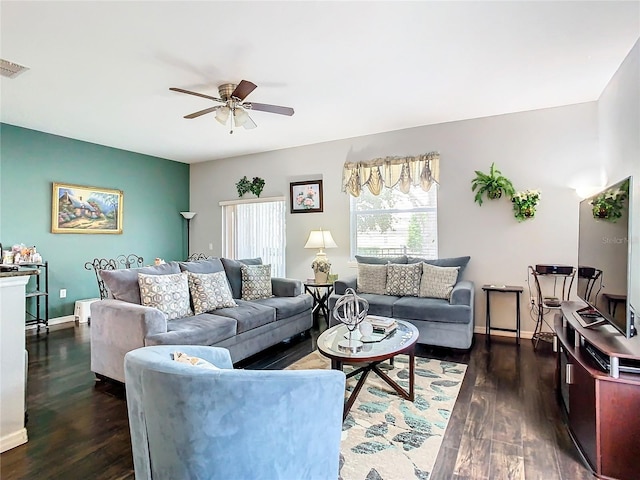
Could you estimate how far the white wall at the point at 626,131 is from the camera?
8.54ft

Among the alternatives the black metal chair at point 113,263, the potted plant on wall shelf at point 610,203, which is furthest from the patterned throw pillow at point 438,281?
the black metal chair at point 113,263

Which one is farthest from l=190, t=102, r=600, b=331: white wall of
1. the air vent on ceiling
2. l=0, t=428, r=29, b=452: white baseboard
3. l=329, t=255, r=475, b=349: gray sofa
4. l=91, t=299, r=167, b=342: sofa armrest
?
l=0, t=428, r=29, b=452: white baseboard

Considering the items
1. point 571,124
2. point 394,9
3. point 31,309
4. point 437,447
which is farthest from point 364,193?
point 31,309

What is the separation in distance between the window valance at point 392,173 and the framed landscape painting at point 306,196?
1.58 ft

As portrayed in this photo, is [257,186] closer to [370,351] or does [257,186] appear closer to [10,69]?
[10,69]

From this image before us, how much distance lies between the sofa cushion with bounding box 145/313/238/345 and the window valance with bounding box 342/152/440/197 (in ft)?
9.30

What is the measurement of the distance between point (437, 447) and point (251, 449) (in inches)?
53.1

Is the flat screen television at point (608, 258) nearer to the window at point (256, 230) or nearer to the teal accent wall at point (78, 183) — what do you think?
the window at point (256, 230)

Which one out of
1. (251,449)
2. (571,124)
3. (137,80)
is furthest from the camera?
(571,124)

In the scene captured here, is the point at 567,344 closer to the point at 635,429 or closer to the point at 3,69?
the point at 635,429

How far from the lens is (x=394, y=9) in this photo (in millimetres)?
2227

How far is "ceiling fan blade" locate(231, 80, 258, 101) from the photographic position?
9.11 feet

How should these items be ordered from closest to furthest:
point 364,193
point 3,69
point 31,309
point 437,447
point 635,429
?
point 635,429 < point 437,447 < point 3,69 < point 31,309 < point 364,193

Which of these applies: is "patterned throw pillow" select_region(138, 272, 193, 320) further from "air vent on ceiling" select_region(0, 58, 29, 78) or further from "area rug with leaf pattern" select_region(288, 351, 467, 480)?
"air vent on ceiling" select_region(0, 58, 29, 78)
